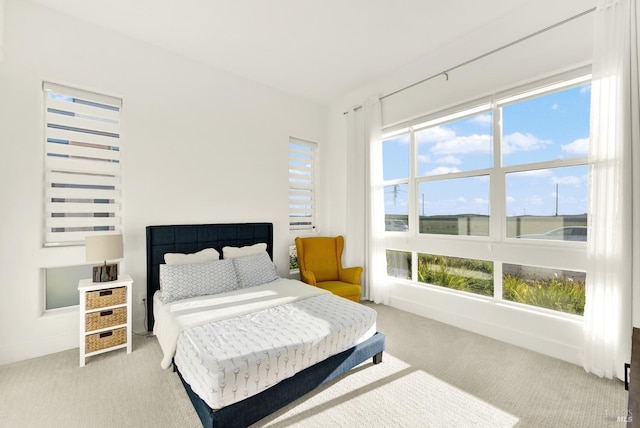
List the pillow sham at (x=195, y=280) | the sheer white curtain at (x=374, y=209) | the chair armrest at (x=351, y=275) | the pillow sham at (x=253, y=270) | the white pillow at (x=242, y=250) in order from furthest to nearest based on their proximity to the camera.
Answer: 1. the sheer white curtain at (x=374, y=209)
2. the chair armrest at (x=351, y=275)
3. the white pillow at (x=242, y=250)
4. the pillow sham at (x=253, y=270)
5. the pillow sham at (x=195, y=280)

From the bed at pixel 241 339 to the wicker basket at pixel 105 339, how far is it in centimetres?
36

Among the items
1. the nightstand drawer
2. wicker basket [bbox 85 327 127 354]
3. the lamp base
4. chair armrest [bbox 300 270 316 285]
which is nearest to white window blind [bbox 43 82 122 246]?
the lamp base

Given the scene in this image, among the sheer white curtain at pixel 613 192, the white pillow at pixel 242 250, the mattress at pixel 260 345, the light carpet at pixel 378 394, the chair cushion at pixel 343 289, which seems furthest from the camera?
the chair cushion at pixel 343 289

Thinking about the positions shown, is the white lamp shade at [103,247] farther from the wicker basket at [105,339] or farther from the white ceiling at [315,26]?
the white ceiling at [315,26]

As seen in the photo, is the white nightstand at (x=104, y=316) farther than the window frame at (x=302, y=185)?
No

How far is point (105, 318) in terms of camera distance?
8.50ft

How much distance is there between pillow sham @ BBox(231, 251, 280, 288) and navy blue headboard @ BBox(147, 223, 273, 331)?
16.7 inches

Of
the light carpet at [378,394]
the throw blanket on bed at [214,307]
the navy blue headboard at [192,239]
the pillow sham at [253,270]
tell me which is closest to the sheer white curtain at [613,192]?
the light carpet at [378,394]

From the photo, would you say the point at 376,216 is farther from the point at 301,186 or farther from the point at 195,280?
the point at 195,280

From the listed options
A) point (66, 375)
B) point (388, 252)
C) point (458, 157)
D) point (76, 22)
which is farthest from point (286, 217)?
point (76, 22)

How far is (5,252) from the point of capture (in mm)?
2482

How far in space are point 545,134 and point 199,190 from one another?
4.06m

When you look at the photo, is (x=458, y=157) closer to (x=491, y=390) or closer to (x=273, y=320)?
(x=491, y=390)

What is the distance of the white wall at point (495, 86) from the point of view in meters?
2.55
